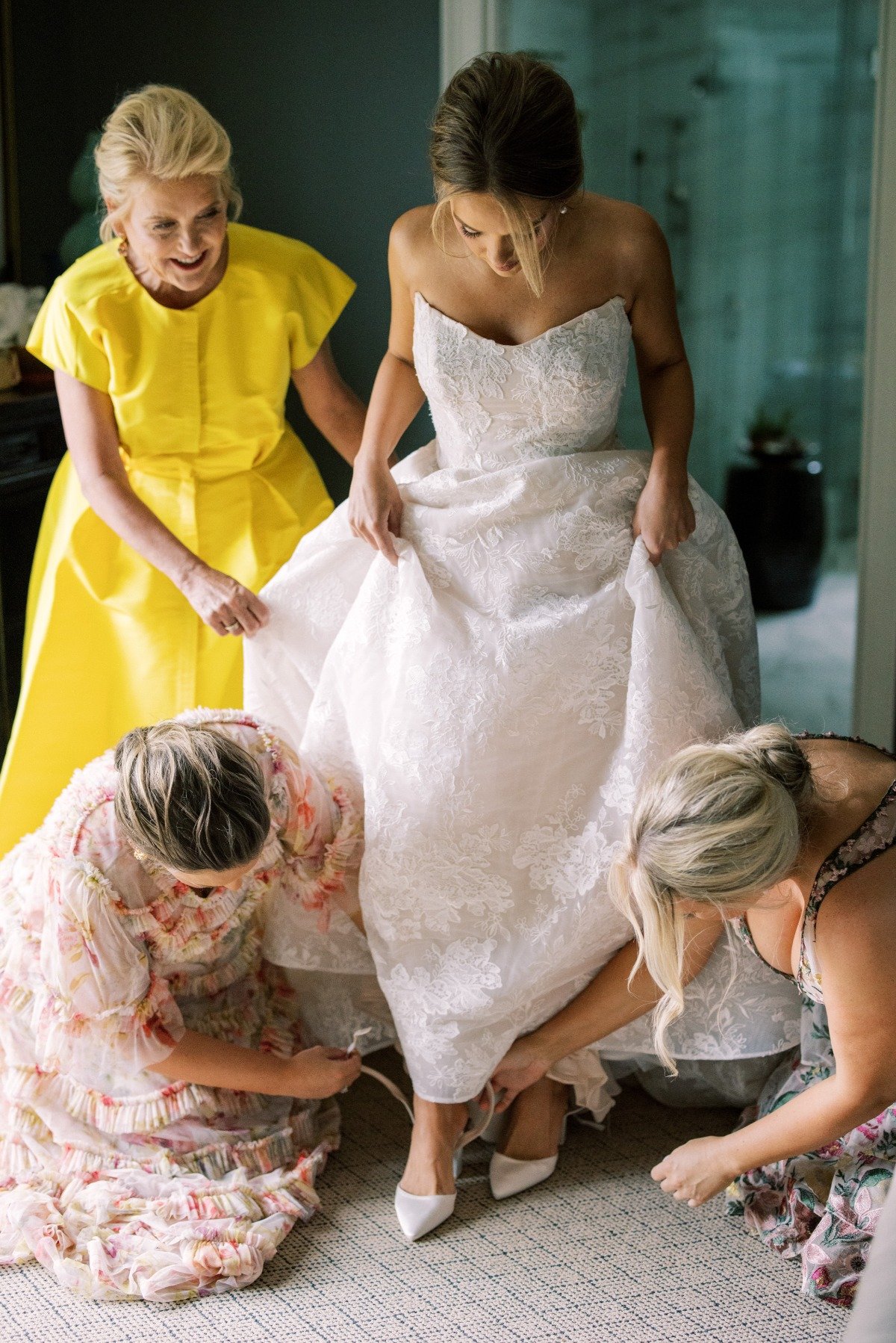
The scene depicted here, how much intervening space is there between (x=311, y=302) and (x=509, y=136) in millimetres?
721

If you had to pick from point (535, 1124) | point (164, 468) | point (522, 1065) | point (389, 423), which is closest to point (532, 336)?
point (389, 423)

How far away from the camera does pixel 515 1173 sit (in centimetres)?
212

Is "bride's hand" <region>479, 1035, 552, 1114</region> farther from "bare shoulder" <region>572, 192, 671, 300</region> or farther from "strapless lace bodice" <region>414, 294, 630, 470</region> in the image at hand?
"bare shoulder" <region>572, 192, 671, 300</region>

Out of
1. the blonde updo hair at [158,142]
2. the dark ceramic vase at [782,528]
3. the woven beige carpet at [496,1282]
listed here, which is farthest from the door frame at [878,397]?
the dark ceramic vase at [782,528]

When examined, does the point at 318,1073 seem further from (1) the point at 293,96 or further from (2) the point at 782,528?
(2) the point at 782,528

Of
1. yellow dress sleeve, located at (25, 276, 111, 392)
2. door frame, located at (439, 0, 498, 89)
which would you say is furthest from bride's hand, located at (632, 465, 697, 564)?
door frame, located at (439, 0, 498, 89)

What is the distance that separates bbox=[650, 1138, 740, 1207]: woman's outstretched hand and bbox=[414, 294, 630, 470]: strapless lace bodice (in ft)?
3.31

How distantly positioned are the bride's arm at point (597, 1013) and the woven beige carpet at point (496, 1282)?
0.19 meters

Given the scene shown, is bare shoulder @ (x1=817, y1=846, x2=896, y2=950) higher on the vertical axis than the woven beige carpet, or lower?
higher

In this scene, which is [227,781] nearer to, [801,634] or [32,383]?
[32,383]

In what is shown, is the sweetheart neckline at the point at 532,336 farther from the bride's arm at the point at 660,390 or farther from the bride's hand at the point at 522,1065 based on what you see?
the bride's hand at the point at 522,1065

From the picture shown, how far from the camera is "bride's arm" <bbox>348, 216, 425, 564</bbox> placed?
2170 millimetres

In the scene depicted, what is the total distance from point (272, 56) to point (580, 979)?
2.08 m

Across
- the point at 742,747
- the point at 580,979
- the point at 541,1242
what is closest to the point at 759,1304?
the point at 541,1242
